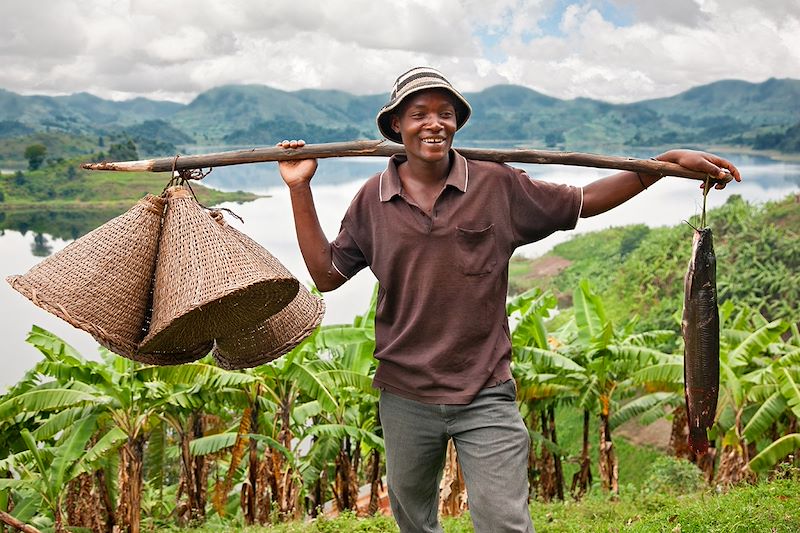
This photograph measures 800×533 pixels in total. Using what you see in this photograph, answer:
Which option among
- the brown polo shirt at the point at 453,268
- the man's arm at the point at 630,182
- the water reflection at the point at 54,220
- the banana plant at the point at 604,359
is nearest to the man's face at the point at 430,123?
the brown polo shirt at the point at 453,268

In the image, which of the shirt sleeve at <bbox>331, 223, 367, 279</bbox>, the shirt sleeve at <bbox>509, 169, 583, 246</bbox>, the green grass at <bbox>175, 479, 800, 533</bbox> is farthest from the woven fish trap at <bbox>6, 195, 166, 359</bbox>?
the green grass at <bbox>175, 479, 800, 533</bbox>

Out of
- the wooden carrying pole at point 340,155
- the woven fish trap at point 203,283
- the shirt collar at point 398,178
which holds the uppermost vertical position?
the wooden carrying pole at point 340,155

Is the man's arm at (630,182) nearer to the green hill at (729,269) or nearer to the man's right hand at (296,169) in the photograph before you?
the man's right hand at (296,169)

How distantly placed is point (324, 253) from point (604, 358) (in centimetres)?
361

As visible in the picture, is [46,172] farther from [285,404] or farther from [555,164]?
[555,164]

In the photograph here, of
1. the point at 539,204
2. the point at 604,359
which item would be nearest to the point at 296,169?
the point at 539,204

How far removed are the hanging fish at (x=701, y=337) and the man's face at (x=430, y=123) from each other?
0.86m

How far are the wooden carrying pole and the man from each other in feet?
0.15

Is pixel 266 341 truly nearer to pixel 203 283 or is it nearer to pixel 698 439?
pixel 203 283

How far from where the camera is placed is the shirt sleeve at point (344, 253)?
262 cm

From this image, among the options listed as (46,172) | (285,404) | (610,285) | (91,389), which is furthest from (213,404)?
(46,172)

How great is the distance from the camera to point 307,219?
2512mm

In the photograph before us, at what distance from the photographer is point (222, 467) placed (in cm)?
789

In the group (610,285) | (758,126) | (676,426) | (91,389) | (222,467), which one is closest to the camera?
(91,389)
